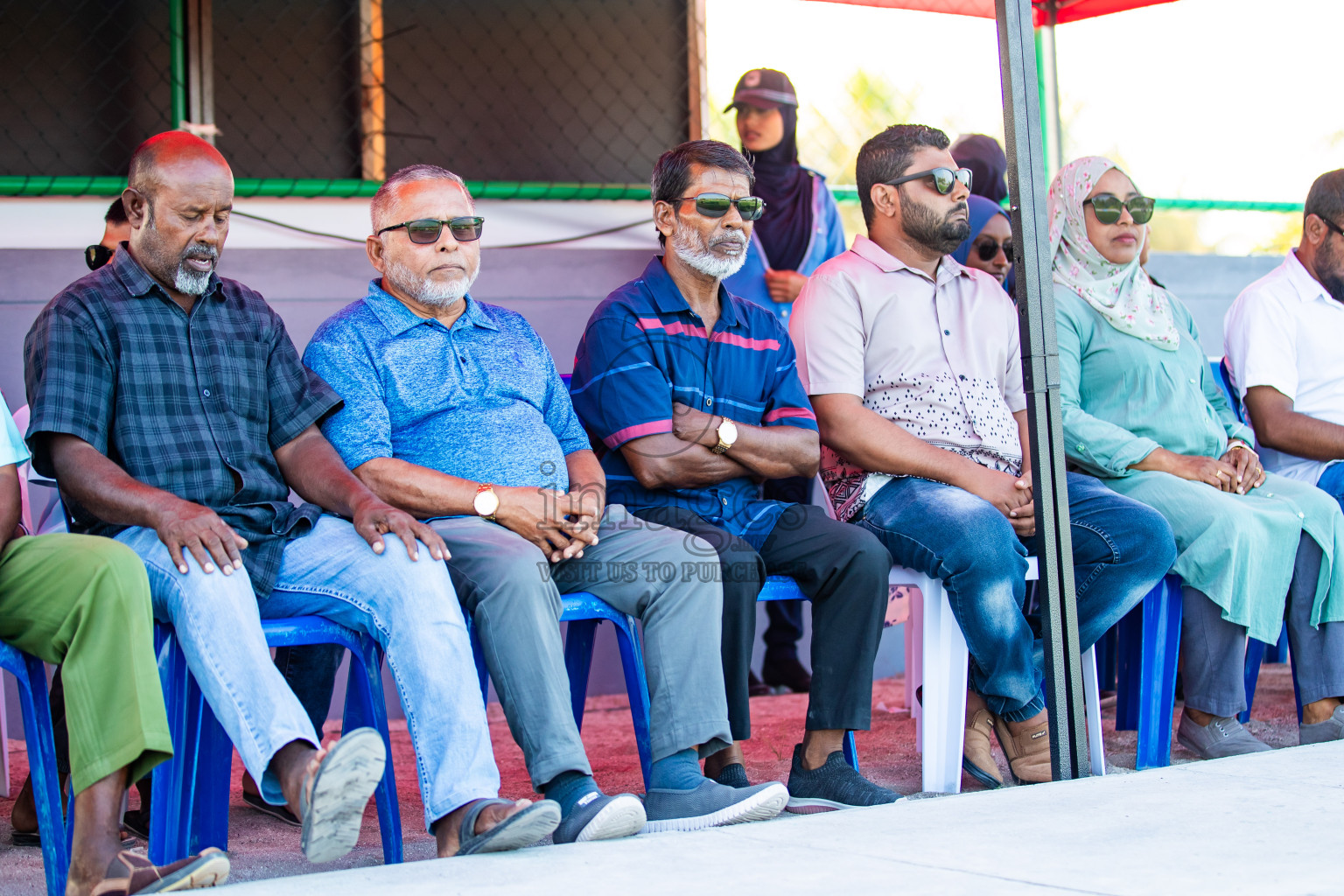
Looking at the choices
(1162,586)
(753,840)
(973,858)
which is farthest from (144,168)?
(1162,586)

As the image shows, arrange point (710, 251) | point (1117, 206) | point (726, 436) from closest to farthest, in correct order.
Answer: point (726, 436), point (710, 251), point (1117, 206)

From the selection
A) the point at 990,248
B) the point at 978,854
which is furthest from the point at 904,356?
the point at 978,854

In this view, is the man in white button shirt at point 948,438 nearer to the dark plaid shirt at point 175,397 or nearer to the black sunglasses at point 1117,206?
the black sunglasses at point 1117,206

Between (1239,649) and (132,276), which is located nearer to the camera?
(132,276)

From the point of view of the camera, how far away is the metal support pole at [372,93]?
4926 millimetres

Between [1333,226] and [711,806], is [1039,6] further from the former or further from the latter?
[711,806]

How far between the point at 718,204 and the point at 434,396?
921 mm

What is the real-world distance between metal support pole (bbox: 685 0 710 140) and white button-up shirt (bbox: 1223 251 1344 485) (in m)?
2.10

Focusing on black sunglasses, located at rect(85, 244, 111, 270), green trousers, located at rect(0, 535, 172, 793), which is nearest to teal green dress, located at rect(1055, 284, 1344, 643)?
green trousers, located at rect(0, 535, 172, 793)

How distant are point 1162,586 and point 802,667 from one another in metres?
1.60

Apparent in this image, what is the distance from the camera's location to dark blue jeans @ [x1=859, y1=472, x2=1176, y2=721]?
321cm

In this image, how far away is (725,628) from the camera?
3078mm

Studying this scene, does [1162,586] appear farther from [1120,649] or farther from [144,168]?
[144,168]

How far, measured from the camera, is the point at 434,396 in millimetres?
3184
